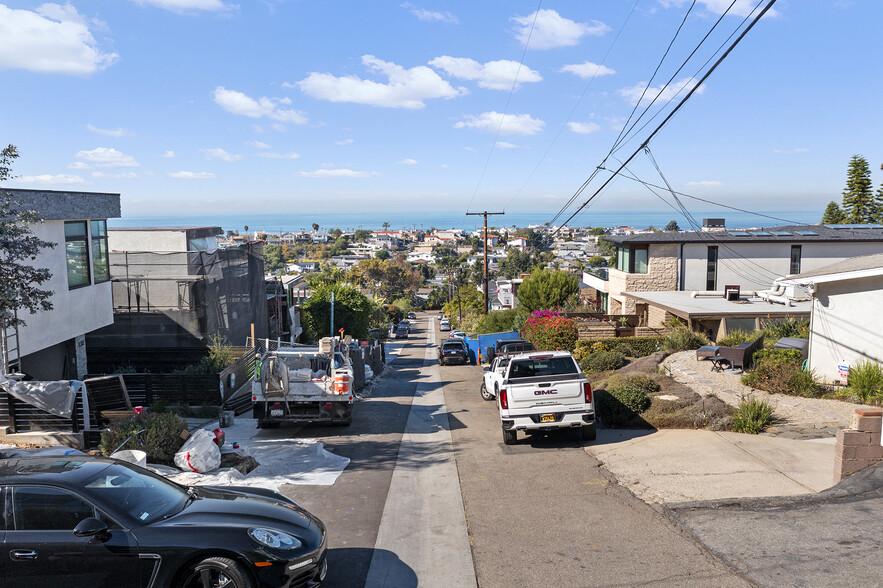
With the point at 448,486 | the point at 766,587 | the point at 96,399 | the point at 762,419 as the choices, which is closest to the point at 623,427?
the point at 762,419

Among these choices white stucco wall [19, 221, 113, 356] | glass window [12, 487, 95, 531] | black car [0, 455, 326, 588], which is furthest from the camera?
white stucco wall [19, 221, 113, 356]

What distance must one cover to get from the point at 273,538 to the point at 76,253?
14671 mm

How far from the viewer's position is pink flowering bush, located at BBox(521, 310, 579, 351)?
2473cm

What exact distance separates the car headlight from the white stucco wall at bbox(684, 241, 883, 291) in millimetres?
29489

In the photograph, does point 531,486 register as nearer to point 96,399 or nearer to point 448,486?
point 448,486

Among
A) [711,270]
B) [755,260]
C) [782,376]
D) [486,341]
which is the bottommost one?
[486,341]

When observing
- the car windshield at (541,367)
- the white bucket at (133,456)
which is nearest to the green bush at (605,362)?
the car windshield at (541,367)

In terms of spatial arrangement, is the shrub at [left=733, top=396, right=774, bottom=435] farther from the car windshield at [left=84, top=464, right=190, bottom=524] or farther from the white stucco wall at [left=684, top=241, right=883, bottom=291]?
the white stucco wall at [left=684, top=241, right=883, bottom=291]

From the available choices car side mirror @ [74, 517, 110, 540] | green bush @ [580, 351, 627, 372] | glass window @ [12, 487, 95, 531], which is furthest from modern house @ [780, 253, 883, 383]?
glass window @ [12, 487, 95, 531]

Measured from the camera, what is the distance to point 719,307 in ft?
81.8

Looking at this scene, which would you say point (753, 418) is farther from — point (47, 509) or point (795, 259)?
point (795, 259)

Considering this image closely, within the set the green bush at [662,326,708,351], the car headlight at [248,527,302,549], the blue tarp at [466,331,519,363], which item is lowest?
the blue tarp at [466,331,519,363]

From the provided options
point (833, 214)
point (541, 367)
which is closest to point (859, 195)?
point (833, 214)

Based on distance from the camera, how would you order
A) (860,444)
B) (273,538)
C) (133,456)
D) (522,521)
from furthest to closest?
(133,456)
(860,444)
(522,521)
(273,538)
